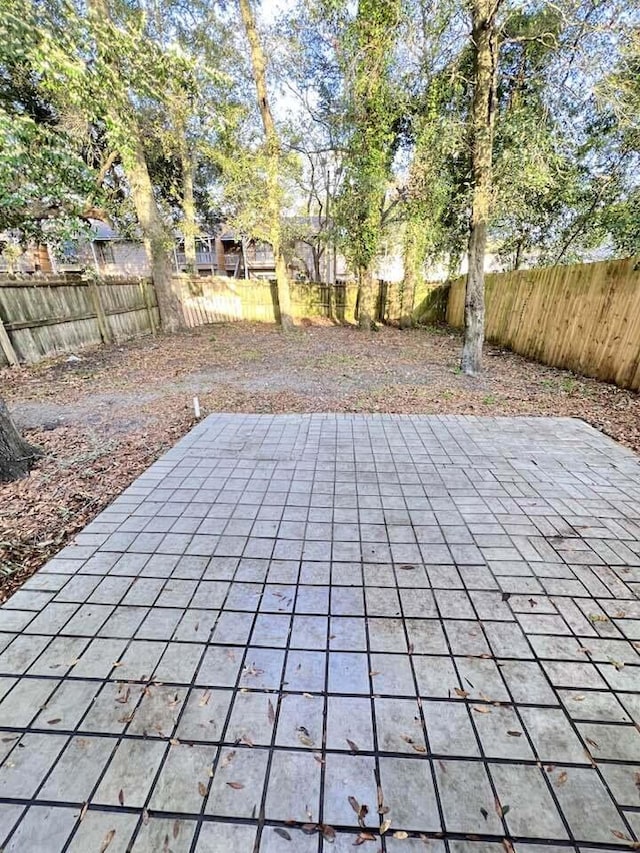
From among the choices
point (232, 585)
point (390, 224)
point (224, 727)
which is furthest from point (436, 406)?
point (390, 224)

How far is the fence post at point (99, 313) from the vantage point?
8156 mm

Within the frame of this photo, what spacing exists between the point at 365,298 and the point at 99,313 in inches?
298

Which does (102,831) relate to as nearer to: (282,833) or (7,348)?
(282,833)

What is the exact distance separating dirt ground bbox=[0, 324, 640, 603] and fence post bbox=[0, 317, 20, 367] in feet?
0.71

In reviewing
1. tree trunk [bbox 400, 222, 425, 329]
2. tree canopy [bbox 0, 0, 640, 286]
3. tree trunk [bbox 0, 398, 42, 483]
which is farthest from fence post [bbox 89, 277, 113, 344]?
tree trunk [bbox 400, 222, 425, 329]

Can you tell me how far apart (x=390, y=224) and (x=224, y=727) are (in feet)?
39.3

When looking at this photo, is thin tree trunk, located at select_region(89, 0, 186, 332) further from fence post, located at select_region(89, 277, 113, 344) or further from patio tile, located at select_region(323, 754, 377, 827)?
patio tile, located at select_region(323, 754, 377, 827)

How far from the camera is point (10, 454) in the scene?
3.17 m

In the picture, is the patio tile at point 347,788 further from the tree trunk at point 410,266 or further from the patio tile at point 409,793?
the tree trunk at point 410,266

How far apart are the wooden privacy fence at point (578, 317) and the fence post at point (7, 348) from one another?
9.34 m

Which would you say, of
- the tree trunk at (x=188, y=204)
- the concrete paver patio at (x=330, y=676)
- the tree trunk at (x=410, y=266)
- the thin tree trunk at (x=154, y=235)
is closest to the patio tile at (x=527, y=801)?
the concrete paver patio at (x=330, y=676)

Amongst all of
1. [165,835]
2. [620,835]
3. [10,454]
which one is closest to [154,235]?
[10,454]

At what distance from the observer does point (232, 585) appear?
204cm

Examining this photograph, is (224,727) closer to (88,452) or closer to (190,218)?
(88,452)
